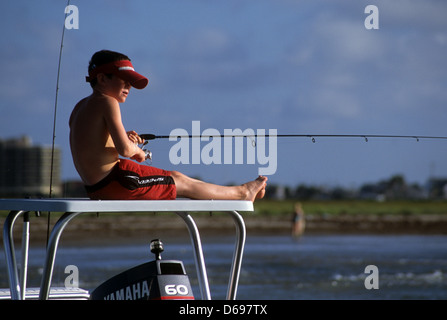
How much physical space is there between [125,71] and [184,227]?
136 feet

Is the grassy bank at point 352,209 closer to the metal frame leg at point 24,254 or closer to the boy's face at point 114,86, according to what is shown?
the metal frame leg at point 24,254

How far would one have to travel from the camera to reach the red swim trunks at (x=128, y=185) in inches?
145

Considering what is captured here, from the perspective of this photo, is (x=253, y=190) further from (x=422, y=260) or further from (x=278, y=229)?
(x=278, y=229)

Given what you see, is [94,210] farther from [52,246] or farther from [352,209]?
[352,209]

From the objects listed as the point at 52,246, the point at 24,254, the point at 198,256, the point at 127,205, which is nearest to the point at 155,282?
the point at 127,205

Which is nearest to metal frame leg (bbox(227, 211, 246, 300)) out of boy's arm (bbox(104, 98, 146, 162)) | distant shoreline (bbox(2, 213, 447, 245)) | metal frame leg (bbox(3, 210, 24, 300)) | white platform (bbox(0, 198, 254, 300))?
white platform (bbox(0, 198, 254, 300))

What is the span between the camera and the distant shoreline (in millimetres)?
37119

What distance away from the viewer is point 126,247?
29.8 meters

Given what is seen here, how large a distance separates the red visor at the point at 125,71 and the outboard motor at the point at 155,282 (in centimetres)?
83

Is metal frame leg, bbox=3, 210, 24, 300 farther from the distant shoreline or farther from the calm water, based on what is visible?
the distant shoreline

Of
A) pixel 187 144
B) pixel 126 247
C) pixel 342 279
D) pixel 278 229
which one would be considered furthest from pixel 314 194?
pixel 187 144
